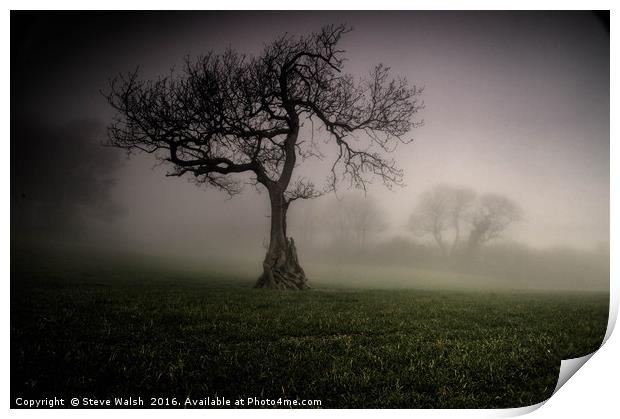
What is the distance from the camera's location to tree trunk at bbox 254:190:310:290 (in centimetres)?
1320

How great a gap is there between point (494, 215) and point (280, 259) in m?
5.98

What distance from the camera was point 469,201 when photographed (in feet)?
38.9

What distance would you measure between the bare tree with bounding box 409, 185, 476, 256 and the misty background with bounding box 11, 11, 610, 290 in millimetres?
245

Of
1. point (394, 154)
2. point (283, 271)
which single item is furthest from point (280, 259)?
point (394, 154)

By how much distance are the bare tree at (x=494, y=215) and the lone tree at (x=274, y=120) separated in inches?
89.6

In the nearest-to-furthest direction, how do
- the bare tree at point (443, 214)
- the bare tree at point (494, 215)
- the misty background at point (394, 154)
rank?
the misty background at point (394, 154)
the bare tree at point (494, 215)
the bare tree at point (443, 214)

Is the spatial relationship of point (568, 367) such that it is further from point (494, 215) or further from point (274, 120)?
point (274, 120)

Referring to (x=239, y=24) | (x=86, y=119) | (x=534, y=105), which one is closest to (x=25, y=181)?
(x=86, y=119)

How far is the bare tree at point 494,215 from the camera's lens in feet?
37.4

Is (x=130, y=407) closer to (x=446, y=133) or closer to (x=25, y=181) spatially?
(x=25, y=181)

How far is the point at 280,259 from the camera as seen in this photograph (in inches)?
527

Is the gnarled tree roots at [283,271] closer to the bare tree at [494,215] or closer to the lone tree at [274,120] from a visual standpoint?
the lone tree at [274,120]

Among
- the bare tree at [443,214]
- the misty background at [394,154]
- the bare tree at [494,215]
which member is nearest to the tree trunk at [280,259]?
the misty background at [394,154]

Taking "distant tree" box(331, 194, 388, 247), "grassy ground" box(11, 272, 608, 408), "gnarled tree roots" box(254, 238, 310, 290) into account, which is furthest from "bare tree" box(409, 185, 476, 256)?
"gnarled tree roots" box(254, 238, 310, 290)
